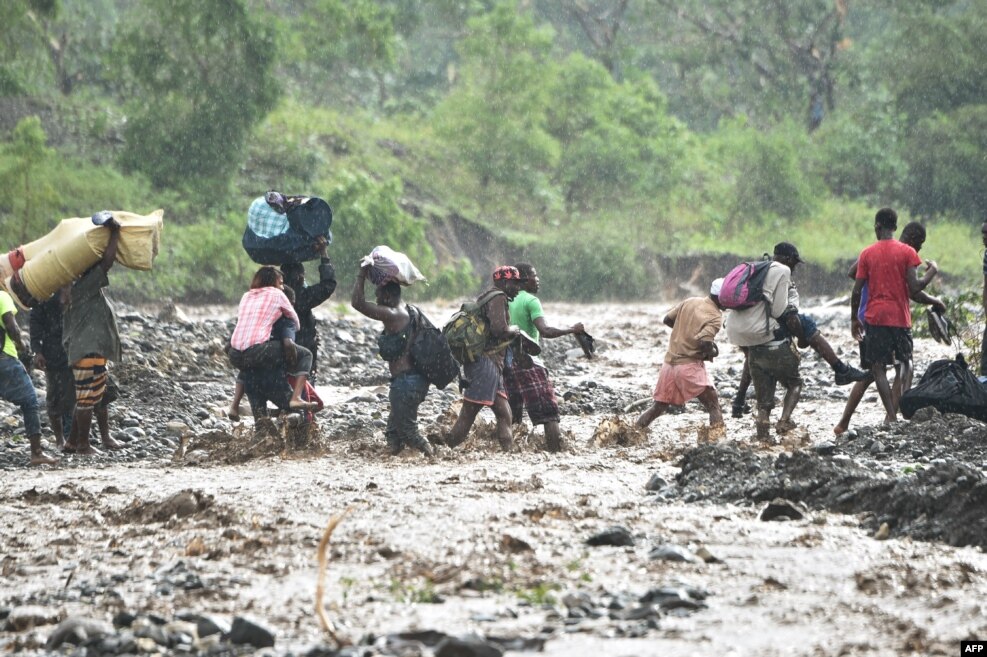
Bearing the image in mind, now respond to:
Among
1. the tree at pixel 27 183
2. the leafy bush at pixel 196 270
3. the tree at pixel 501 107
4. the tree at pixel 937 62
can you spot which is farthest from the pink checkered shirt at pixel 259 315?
the tree at pixel 937 62

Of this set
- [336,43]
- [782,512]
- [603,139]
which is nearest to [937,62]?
[603,139]

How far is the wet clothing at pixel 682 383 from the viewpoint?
359 inches

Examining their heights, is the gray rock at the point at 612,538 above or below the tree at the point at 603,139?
below

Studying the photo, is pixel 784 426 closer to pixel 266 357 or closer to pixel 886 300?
pixel 886 300

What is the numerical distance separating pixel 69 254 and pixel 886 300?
5245 millimetres

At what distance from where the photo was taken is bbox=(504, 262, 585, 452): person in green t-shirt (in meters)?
8.80

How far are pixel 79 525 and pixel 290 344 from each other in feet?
7.20

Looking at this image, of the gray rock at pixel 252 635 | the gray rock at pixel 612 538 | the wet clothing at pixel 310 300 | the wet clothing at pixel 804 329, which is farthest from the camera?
the wet clothing at pixel 804 329

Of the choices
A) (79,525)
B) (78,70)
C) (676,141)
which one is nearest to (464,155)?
(676,141)

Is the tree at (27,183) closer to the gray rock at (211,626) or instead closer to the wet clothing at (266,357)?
the wet clothing at (266,357)

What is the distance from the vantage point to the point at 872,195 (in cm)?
3959

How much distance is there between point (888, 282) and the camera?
8.96m

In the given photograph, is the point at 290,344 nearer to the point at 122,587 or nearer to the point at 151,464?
the point at 151,464

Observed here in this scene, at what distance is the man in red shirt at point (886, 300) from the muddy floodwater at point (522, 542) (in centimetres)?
67
